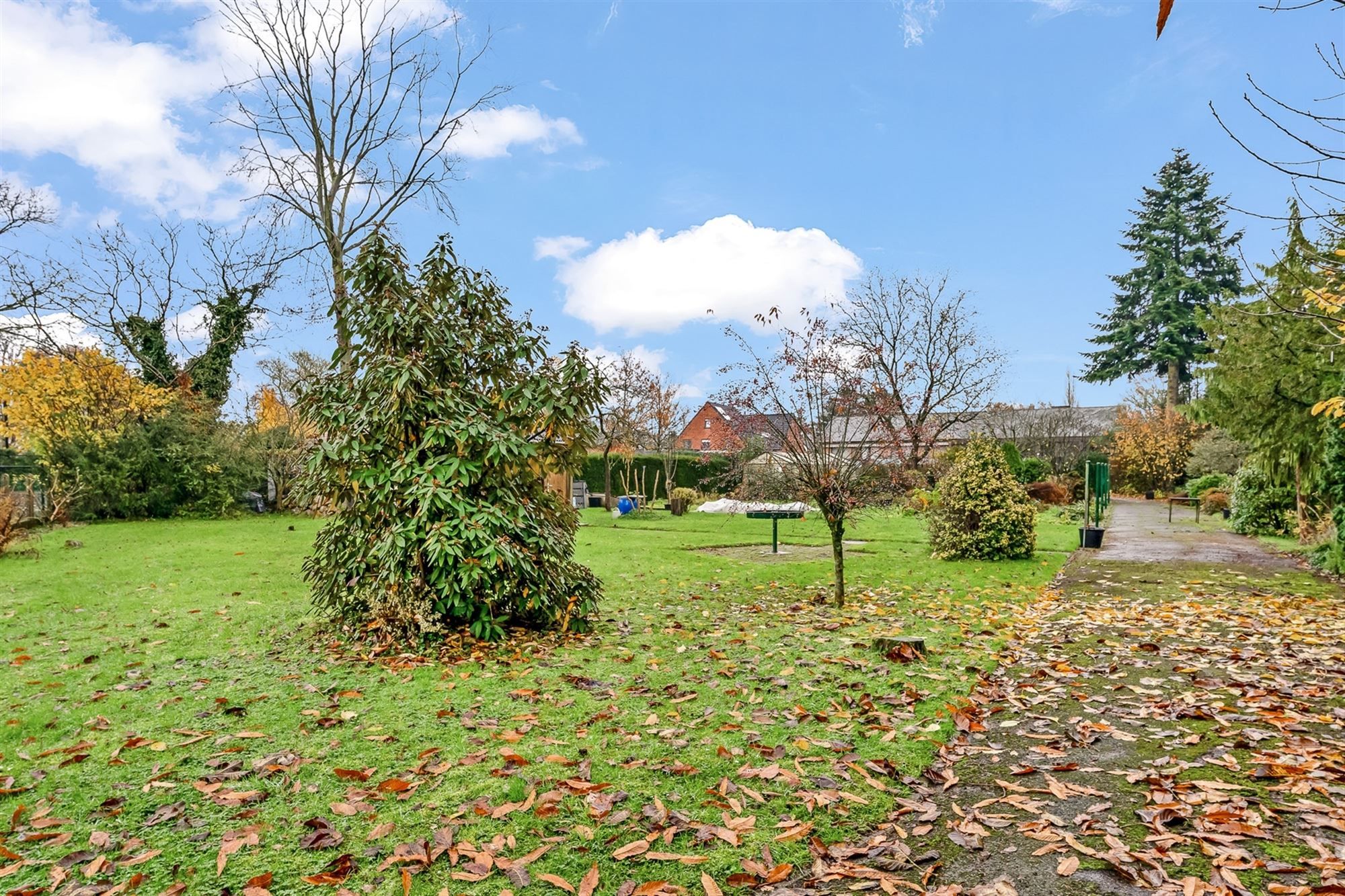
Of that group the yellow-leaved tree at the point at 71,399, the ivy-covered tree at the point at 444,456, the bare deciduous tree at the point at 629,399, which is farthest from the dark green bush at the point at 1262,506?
the yellow-leaved tree at the point at 71,399

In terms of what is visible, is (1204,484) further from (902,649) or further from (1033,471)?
(902,649)

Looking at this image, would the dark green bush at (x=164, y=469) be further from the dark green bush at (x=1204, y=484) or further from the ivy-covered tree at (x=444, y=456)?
the dark green bush at (x=1204, y=484)

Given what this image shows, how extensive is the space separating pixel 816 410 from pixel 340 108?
15.3 m

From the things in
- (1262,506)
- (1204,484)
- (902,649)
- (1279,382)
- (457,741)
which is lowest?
(457,741)

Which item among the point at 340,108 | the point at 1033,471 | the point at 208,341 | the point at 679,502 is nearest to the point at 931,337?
the point at 1033,471

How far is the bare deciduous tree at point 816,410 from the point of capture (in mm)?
7957

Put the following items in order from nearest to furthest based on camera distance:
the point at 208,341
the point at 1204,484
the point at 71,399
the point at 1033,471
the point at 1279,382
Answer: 1. the point at 1279,382
2. the point at 71,399
3. the point at 208,341
4. the point at 1204,484
5. the point at 1033,471

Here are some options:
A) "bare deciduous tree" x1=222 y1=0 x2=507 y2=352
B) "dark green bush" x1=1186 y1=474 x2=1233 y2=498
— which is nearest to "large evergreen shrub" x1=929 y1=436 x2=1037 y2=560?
"bare deciduous tree" x1=222 y1=0 x2=507 y2=352

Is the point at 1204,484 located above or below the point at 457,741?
above

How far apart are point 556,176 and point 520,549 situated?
7879 millimetres

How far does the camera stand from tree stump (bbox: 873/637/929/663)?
18.0 feet

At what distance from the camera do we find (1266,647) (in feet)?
19.2

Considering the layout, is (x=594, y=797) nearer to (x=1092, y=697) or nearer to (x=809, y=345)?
(x=1092, y=697)

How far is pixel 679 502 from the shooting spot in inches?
900
